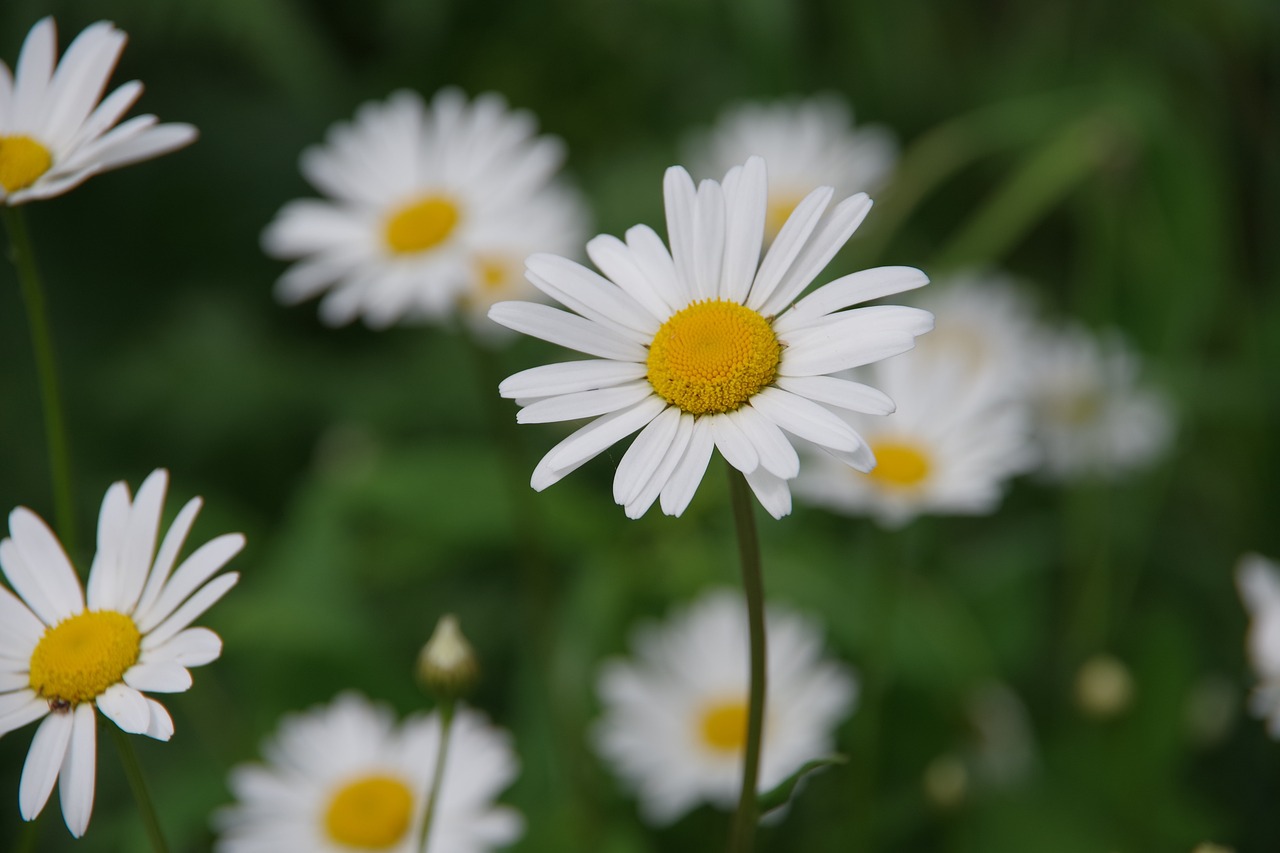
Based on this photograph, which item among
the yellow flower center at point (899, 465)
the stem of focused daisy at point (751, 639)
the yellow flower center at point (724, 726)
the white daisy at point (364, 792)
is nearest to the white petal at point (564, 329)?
the stem of focused daisy at point (751, 639)

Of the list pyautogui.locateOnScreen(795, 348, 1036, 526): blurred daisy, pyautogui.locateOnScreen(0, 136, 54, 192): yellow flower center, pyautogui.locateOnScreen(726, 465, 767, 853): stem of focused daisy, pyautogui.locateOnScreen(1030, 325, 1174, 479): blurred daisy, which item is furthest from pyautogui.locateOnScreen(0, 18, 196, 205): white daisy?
pyautogui.locateOnScreen(1030, 325, 1174, 479): blurred daisy

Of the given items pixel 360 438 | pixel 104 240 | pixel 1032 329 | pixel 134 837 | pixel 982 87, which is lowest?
pixel 134 837

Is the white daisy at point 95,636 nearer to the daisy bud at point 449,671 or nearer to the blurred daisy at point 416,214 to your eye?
the daisy bud at point 449,671

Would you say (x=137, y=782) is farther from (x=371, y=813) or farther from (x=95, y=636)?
(x=371, y=813)

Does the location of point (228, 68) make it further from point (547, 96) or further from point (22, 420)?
point (22, 420)

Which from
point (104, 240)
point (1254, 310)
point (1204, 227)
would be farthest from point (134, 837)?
point (1254, 310)
